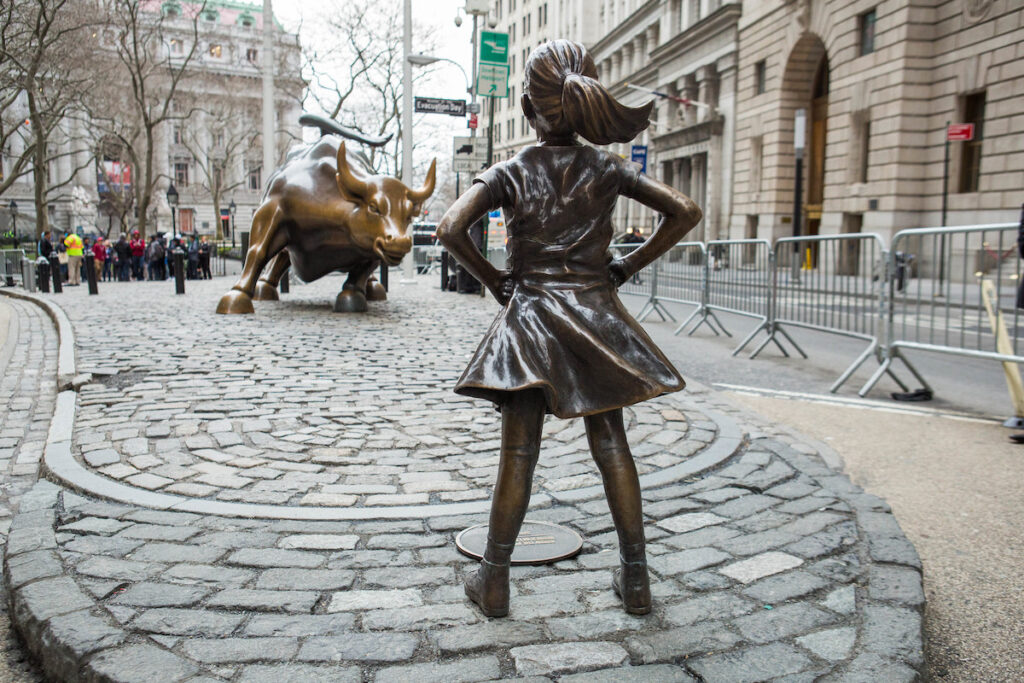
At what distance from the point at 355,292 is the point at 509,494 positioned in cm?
1048

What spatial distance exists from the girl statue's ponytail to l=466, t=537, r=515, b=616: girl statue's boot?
1.40m

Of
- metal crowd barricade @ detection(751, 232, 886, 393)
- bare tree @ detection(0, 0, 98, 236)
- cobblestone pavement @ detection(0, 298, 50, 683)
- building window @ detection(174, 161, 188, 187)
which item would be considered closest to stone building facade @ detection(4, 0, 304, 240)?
building window @ detection(174, 161, 188, 187)

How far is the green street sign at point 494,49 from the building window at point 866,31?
16108 mm

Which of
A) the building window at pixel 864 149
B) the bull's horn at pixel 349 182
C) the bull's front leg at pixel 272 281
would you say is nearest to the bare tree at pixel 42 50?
the bull's front leg at pixel 272 281

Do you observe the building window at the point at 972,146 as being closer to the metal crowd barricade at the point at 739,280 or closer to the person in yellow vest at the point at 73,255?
the metal crowd barricade at the point at 739,280

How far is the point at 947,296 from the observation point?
6801 mm

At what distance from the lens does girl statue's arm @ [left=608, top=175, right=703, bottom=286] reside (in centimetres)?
277

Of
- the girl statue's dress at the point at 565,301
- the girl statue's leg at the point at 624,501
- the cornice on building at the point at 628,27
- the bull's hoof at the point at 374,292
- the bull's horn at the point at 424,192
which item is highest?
the cornice on building at the point at 628,27

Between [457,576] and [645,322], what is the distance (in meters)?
11.2

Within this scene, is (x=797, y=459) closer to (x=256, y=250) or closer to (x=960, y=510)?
(x=960, y=510)

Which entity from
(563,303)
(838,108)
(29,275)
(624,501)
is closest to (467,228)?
(563,303)

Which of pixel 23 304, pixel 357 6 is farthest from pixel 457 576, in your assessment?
pixel 357 6

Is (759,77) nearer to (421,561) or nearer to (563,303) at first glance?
(563,303)

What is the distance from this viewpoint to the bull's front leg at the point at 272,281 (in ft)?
46.0
